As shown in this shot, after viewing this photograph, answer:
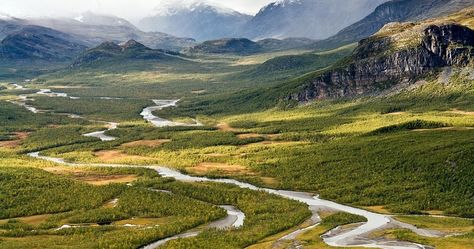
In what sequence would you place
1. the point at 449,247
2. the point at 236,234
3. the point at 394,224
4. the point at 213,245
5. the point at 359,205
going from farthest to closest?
the point at 359,205
the point at 394,224
the point at 236,234
the point at 213,245
the point at 449,247

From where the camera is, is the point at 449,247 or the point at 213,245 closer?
the point at 449,247

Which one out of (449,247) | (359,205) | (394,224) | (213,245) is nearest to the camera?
(449,247)

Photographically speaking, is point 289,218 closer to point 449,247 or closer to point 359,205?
point 359,205

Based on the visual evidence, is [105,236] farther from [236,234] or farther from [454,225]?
[454,225]

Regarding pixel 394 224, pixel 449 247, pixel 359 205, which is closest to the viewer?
pixel 449 247

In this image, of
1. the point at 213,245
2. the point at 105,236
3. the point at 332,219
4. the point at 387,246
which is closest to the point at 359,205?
the point at 332,219

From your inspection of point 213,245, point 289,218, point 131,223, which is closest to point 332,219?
point 289,218

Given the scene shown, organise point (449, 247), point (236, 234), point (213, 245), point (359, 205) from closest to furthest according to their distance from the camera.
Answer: point (449, 247), point (213, 245), point (236, 234), point (359, 205)

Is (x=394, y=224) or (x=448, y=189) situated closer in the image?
(x=394, y=224)
